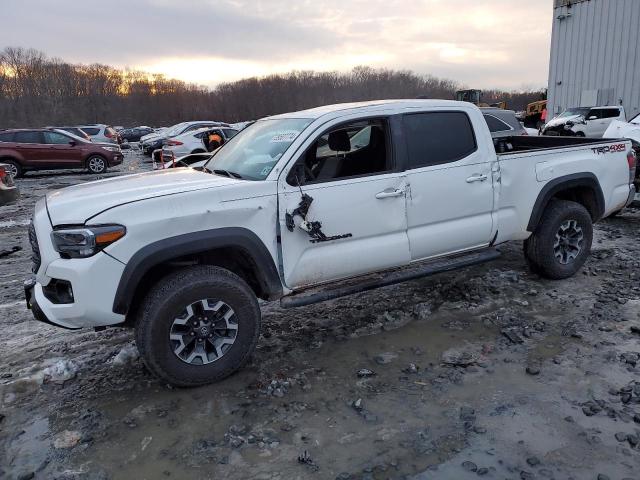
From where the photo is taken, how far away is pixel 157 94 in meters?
103

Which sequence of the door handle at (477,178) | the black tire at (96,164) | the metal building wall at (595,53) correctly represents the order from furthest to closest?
the metal building wall at (595,53), the black tire at (96,164), the door handle at (477,178)

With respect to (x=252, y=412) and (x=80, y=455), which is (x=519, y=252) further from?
(x=80, y=455)

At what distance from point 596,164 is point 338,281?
10.5 feet

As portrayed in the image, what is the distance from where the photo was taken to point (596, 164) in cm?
516

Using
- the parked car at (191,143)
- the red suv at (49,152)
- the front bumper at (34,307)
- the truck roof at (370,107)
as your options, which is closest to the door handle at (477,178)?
the truck roof at (370,107)

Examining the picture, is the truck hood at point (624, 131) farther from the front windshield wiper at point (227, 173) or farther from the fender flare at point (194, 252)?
the fender flare at point (194, 252)

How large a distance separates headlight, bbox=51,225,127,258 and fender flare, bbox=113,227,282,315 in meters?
0.18

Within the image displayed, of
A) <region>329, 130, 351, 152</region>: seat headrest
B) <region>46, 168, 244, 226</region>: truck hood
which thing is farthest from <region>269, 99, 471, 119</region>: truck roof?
<region>46, 168, 244, 226</region>: truck hood

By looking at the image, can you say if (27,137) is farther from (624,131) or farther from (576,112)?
(576,112)

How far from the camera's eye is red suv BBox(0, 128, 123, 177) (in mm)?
16359

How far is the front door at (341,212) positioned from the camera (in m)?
3.59

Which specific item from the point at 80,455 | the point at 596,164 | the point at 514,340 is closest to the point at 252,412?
the point at 80,455

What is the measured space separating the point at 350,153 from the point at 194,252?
1.85 m

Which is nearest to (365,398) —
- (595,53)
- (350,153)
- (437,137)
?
(350,153)
